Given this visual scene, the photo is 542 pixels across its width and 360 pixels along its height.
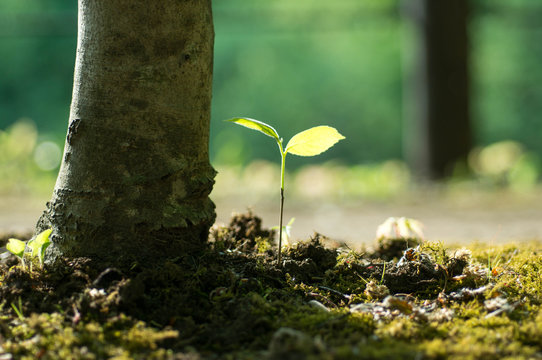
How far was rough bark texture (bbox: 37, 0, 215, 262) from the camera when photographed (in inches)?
64.8

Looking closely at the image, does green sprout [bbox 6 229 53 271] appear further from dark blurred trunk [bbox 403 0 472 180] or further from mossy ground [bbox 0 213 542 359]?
dark blurred trunk [bbox 403 0 472 180]

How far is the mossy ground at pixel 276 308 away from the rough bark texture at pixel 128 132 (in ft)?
0.39

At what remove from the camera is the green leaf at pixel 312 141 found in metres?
1.61

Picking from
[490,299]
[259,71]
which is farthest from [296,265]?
[259,71]

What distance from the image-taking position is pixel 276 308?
1.48m

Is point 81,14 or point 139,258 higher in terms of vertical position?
point 81,14

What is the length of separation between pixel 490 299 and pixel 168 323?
0.92m

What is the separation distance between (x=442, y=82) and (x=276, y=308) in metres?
6.13

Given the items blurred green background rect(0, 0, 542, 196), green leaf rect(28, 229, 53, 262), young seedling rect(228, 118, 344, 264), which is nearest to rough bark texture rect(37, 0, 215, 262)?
green leaf rect(28, 229, 53, 262)

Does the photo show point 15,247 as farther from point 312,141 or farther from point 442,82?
point 442,82

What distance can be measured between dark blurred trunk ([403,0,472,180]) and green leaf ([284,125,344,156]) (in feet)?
18.7

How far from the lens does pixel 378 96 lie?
20016mm

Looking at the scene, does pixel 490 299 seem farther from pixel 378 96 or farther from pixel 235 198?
pixel 378 96

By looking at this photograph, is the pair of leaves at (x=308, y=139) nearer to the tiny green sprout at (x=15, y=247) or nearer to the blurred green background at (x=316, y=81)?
the tiny green sprout at (x=15, y=247)
